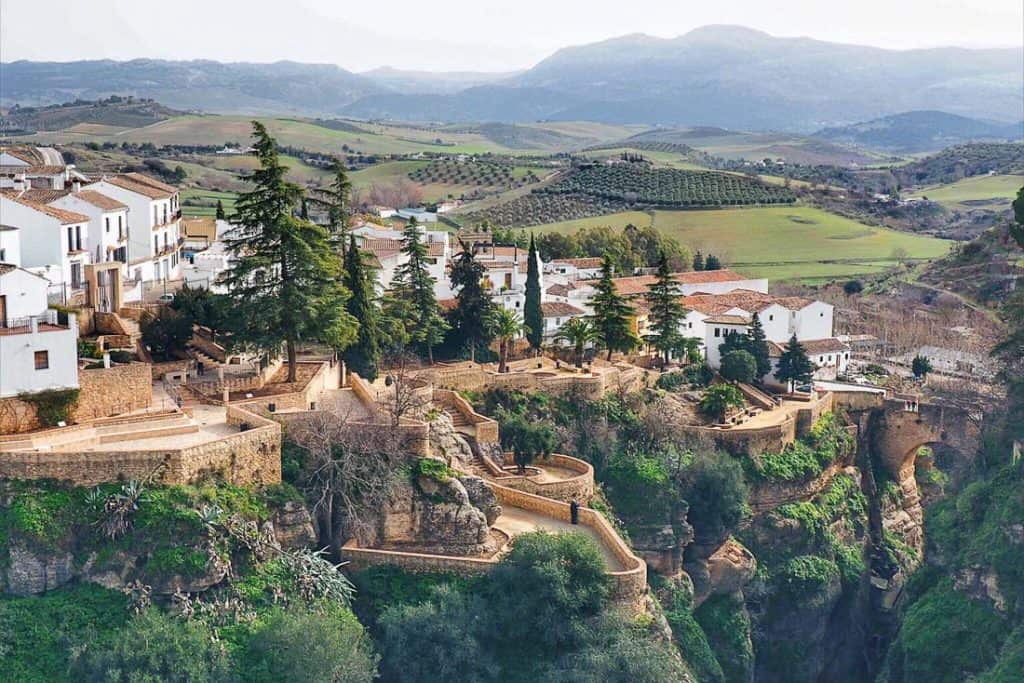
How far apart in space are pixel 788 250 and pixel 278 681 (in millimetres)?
57847

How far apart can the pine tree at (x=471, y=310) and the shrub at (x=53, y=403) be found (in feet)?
50.1

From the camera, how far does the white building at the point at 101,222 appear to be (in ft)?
135

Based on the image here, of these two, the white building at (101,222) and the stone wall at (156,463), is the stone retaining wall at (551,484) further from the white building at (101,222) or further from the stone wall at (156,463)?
the white building at (101,222)

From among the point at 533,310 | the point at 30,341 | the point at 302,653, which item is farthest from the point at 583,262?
the point at 302,653

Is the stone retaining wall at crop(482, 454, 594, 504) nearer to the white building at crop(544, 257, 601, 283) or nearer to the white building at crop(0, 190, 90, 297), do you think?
the white building at crop(0, 190, 90, 297)

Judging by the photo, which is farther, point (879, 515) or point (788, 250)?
point (788, 250)

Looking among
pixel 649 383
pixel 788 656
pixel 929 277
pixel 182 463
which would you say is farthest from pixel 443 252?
pixel 929 277

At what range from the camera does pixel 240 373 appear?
123 ft

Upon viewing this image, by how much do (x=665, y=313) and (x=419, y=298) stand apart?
10.0 metres

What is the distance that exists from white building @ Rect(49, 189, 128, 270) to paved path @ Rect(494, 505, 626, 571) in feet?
48.1

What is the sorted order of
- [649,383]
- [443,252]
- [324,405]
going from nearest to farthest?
[324,405] → [649,383] → [443,252]

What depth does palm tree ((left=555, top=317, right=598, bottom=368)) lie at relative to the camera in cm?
4600

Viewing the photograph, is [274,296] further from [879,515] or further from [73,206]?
[879,515]

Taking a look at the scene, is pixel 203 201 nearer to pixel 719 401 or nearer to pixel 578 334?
pixel 578 334
